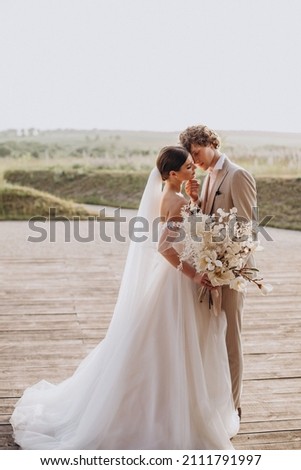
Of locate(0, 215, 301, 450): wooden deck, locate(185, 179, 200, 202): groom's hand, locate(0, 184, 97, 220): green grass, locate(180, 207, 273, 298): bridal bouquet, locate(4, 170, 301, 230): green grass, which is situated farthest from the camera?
locate(4, 170, 301, 230): green grass

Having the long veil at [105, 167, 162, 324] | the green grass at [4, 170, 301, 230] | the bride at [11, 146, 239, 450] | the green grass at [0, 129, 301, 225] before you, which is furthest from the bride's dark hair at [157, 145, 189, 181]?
the green grass at [0, 129, 301, 225]

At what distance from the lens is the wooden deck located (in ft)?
10.9

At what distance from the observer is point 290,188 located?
12133 millimetres

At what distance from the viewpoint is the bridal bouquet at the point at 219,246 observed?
2.68 metres

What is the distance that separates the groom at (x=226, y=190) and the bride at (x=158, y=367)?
9cm

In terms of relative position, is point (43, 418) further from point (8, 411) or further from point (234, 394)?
point (234, 394)

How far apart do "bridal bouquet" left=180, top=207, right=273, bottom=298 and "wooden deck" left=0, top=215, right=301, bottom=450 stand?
839 mm

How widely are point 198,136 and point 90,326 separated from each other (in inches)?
89.7

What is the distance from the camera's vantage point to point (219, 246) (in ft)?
8.82

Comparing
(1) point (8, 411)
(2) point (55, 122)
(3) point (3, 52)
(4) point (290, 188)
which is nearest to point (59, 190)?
(2) point (55, 122)

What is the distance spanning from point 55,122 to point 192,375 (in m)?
12.1

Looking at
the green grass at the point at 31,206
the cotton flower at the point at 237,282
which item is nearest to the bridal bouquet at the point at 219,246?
the cotton flower at the point at 237,282
